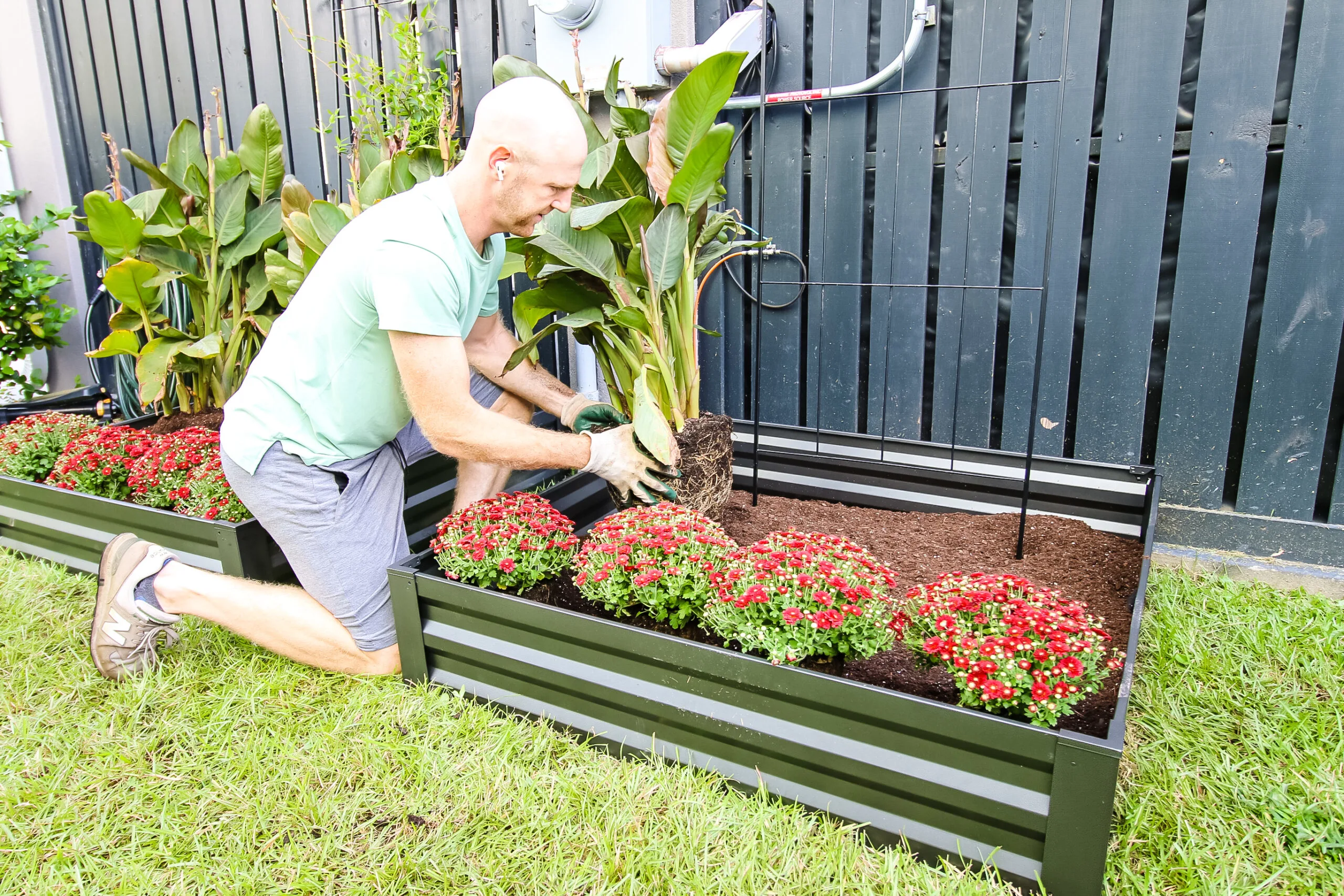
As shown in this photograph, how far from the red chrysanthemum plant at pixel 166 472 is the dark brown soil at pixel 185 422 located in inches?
23.9

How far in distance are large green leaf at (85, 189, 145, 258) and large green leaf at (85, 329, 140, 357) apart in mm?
313

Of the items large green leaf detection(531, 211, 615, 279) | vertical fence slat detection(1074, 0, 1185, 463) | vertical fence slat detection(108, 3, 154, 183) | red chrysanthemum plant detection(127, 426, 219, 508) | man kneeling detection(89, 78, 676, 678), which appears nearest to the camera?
man kneeling detection(89, 78, 676, 678)

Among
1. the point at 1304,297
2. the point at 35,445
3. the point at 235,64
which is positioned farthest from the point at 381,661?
the point at 235,64

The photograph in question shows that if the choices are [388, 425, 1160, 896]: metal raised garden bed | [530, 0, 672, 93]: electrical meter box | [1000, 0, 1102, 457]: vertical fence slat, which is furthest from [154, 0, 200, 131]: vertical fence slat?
[1000, 0, 1102, 457]: vertical fence slat

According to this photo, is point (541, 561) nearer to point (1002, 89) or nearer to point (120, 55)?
point (1002, 89)

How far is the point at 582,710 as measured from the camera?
72.2 inches

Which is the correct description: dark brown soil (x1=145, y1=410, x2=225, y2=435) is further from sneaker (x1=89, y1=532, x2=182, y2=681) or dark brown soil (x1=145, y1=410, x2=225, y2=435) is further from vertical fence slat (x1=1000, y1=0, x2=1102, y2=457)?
vertical fence slat (x1=1000, y1=0, x2=1102, y2=457)

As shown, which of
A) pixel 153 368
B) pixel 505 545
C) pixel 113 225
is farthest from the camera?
pixel 153 368

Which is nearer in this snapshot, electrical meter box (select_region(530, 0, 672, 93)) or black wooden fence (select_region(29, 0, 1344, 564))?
black wooden fence (select_region(29, 0, 1344, 564))

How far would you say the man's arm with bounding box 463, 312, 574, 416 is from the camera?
8.16 ft

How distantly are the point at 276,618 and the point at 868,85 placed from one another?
250cm

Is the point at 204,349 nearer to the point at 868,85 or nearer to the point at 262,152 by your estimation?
the point at 262,152

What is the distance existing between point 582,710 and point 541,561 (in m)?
0.37

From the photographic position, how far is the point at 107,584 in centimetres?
219
